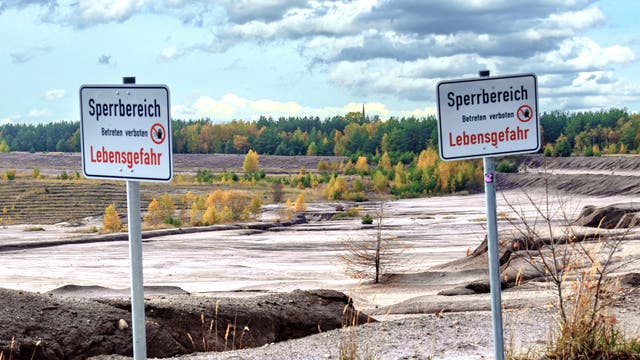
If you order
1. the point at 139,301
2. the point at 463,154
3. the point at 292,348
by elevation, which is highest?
the point at 463,154

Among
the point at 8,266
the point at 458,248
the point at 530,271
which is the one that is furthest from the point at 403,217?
the point at 530,271

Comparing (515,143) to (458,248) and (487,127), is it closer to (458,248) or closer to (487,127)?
(487,127)

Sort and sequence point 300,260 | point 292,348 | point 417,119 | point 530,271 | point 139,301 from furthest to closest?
point 417,119, point 300,260, point 530,271, point 292,348, point 139,301

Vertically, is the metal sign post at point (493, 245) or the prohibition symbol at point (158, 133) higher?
the prohibition symbol at point (158, 133)

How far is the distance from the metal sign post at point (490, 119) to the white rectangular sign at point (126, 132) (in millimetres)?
1875

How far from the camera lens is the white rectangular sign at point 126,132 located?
6141mm

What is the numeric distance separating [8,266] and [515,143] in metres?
52.1

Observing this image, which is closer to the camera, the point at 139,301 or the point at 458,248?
the point at 139,301

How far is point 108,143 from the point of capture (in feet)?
21.0

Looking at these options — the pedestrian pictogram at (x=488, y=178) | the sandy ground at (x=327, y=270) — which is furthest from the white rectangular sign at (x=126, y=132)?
the sandy ground at (x=327, y=270)

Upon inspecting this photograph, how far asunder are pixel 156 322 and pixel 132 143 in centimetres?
720

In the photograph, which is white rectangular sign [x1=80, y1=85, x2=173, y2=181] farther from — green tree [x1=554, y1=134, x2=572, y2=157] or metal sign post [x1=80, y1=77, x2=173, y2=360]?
green tree [x1=554, y1=134, x2=572, y2=157]

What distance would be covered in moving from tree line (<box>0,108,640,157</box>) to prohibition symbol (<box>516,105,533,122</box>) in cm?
14290

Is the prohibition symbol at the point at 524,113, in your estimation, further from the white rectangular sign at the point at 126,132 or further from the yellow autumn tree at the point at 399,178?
the yellow autumn tree at the point at 399,178
